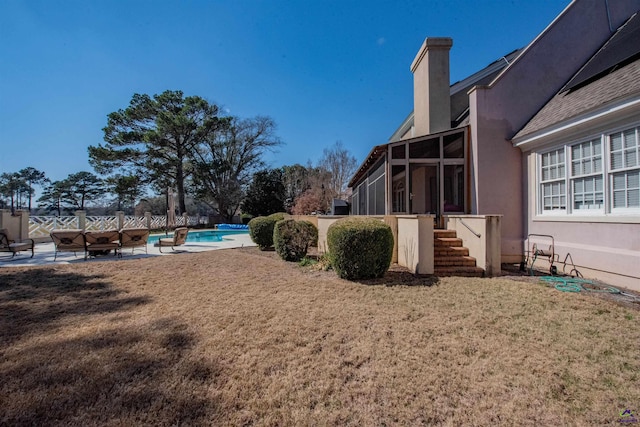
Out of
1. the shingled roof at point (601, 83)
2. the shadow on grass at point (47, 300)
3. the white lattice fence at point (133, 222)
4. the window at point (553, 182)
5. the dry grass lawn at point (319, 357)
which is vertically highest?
the shingled roof at point (601, 83)

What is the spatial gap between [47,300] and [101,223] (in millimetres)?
17387

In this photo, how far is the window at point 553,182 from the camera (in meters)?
7.17

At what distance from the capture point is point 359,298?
16.5ft

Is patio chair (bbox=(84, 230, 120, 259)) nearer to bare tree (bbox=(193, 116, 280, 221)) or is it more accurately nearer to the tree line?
the tree line

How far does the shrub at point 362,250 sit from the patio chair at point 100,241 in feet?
27.6

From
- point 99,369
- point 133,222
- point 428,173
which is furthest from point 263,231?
point 133,222

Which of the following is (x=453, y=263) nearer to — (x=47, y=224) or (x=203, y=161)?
(x=47, y=224)

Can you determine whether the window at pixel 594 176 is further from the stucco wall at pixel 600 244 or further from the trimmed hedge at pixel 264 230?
the trimmed hedge at pixel 264 230

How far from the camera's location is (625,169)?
18.5ft

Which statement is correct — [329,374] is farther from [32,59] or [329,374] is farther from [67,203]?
[67,203]

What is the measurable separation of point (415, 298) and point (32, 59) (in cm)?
1601

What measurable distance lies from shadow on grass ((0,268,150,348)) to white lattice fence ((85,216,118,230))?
13.7m

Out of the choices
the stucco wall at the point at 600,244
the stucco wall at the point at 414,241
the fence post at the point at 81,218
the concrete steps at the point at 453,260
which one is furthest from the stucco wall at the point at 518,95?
the fence post at the point at 81,218

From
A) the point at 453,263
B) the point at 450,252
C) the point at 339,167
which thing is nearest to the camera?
the point at 453,263
